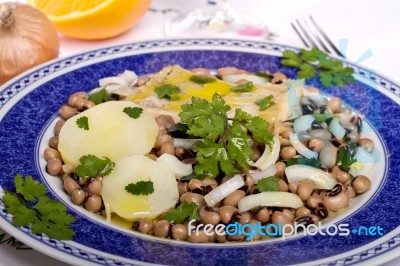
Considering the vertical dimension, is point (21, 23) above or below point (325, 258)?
below

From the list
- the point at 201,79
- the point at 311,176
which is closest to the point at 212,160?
the point at 311,176

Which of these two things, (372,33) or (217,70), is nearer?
(217,70)

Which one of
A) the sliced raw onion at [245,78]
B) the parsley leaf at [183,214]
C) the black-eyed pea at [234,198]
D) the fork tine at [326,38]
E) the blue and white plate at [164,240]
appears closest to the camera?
the blue and white plate at [164,240]

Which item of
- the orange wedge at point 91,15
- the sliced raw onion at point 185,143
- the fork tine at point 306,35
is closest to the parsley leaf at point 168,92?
the sliced raw onion at point 185,143

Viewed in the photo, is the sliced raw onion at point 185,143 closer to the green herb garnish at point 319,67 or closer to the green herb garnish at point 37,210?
the green herb garnish at point 37,210

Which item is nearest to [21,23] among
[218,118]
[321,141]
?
[218,118]

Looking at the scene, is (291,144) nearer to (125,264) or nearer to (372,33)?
(125,264)

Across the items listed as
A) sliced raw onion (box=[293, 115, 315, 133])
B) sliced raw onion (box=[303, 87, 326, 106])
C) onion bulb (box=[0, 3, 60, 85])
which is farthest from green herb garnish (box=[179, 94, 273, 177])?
onion bulb (box=[0, 3, 60, 85])
